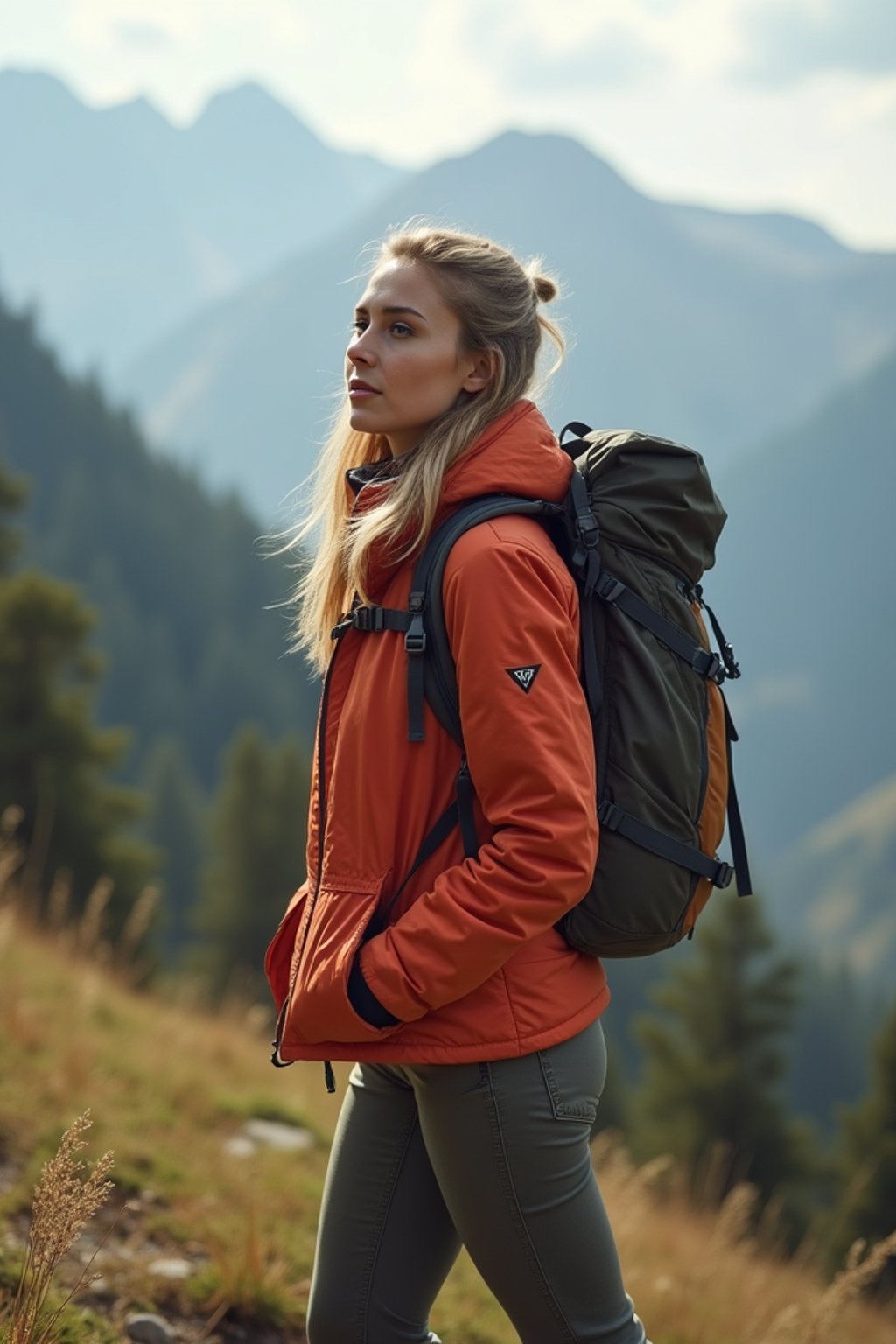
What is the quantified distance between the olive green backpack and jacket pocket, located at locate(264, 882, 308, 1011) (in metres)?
0.41

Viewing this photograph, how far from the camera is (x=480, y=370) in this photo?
2549 mm

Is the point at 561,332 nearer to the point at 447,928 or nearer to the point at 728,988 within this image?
the point at 447,928

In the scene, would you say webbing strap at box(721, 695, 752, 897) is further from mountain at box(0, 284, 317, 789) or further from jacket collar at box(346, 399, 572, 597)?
mountain at box(0, 284, 317, 789)

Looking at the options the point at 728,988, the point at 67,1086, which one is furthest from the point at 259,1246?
the point at 728,988

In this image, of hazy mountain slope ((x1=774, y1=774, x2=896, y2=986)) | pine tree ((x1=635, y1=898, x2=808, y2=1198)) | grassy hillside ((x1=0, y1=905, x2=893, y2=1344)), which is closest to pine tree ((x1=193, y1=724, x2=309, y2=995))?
pine tree ((x1=635, y1=898, x2=808, y2=1198))

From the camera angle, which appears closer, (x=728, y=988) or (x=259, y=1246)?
(x=259, y=1246)

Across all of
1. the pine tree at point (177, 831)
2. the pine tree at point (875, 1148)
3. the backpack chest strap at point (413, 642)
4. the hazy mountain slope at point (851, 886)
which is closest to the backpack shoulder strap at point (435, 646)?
the backpack chest strap at point (413, 642)

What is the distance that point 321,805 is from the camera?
2.45 m

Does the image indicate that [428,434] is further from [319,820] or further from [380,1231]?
[380,1231]

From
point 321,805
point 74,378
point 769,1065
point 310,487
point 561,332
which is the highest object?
point 74,378

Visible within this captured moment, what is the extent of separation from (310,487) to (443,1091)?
1.40 metres

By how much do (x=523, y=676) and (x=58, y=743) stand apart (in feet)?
73.0

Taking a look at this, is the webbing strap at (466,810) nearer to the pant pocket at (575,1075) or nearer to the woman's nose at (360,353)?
the pant pocket at (575,1075)

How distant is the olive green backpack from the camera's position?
7.50ft
